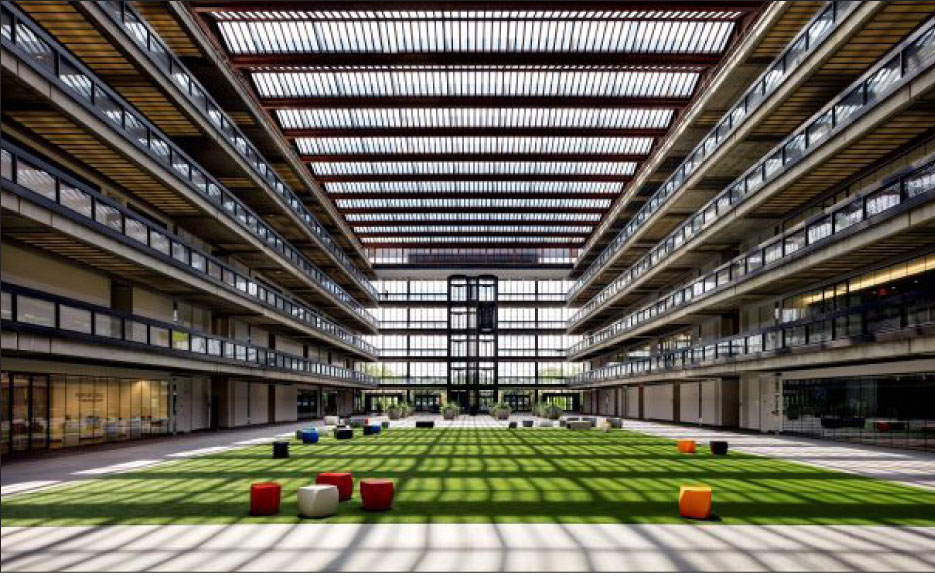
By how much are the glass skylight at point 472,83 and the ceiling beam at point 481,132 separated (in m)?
4.15

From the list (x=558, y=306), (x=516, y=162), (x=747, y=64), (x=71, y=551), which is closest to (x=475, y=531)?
(x=71, y=551)

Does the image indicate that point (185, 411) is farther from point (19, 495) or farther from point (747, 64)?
point (747, 64)

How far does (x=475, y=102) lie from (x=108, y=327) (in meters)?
25.0

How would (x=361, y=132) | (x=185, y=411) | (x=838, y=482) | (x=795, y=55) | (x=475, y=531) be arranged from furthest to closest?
(x=361, y=132)
(x=185, y=411)
(x=795, y=55)
(x=838, y=482)
(x=475, y=531)

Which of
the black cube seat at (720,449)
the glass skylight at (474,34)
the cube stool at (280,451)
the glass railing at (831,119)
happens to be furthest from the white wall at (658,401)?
the cube stool at (280,451)

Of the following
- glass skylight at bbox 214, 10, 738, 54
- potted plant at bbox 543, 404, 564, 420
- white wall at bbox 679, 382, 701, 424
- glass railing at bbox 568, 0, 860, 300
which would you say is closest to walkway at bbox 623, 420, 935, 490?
glass railing at bbox 568, 0, 860, 300

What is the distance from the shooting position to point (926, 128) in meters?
26.0

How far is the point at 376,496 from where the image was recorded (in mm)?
15359

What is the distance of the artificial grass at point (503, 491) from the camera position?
14.9 meters

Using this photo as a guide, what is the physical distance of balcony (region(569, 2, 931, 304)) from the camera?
84.4 feet

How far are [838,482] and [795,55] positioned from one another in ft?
54.2

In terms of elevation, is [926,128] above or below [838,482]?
above

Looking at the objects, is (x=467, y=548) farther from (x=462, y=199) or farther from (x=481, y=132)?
(x=462, y=199)

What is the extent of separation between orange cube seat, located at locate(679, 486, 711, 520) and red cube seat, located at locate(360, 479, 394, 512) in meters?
5.47
